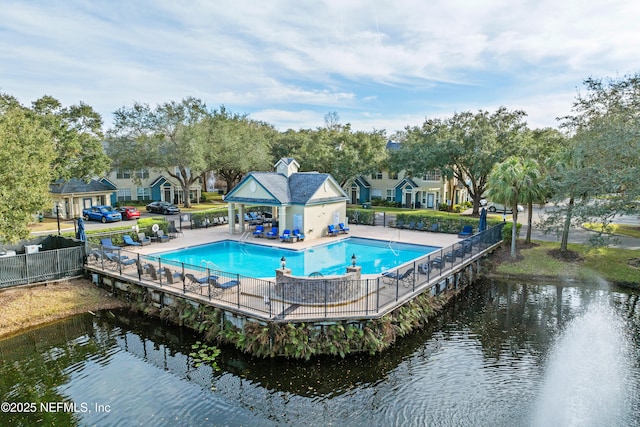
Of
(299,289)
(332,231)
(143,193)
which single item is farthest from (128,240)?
(143,193)

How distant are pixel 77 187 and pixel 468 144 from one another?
3760 centimetres

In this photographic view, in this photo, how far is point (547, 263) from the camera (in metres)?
24.0

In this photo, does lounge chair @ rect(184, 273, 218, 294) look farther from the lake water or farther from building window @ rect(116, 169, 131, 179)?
building window @ rect(116, 169, 131, 179)

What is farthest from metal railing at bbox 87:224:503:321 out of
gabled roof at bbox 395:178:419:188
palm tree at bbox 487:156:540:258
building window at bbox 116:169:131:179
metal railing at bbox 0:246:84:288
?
building window at bbox 116:169:131:179

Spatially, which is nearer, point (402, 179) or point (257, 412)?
point (257, 412)

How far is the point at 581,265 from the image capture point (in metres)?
23.7

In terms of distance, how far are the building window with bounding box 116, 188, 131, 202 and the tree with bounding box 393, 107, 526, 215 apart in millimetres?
32644

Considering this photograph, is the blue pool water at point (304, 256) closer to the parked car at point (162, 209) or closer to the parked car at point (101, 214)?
the parked car at point (101, 214)

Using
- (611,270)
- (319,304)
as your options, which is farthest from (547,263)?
(319,304)

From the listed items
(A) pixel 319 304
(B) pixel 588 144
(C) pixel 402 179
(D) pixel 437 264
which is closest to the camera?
(A) pixel 319 304

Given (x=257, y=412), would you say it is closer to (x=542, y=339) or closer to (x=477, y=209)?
(x=542, y=339)

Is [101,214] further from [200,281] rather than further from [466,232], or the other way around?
[466,232]

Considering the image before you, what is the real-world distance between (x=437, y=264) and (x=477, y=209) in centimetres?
2602

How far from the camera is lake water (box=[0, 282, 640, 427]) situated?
1044cm
